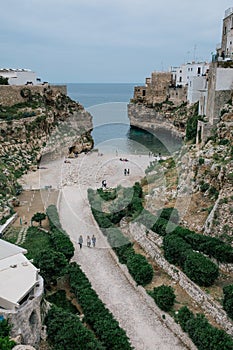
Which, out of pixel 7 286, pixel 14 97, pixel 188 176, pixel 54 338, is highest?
pixel 14 97

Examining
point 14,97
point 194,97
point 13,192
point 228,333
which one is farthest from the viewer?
point 194,97

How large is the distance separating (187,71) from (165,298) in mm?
63954

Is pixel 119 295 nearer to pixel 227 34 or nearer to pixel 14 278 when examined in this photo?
pixel 14 278

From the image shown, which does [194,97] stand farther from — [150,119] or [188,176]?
[188,176]

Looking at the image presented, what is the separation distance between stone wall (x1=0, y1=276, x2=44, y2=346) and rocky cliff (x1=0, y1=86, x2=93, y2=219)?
16225mm

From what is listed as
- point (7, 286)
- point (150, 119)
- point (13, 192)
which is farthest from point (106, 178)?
point (150, 119)

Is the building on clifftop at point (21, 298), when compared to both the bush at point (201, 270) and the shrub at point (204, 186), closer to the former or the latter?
the bush at point (201, 270)

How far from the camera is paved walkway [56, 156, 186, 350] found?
1667cm

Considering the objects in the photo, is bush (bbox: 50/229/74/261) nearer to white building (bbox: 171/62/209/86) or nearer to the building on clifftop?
the building on clifftop

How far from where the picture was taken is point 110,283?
20.7m

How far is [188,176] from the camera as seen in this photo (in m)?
27.7

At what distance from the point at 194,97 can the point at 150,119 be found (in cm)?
2586

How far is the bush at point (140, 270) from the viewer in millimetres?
19734

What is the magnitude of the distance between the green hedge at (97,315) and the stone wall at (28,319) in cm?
247
